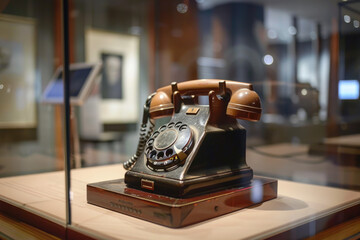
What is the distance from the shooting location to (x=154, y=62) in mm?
2031

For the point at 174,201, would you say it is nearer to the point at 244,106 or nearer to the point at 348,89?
the point at 244,106

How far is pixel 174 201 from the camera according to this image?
68cm

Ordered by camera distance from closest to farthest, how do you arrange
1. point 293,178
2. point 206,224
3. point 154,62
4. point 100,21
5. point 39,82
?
point 206,224 < point 293,178 < point 39,82 < point 154,62 < point 100,21

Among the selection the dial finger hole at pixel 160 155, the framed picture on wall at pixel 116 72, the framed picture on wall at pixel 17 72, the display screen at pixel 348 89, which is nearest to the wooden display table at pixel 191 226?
the dial finger hole at pixel 160 155

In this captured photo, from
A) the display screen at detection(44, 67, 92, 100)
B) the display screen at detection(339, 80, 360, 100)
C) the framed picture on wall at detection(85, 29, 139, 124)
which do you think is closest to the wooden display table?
the display screen at detection(339, 80, 360, 100)

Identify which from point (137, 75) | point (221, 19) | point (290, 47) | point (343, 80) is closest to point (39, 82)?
point (137, 75)

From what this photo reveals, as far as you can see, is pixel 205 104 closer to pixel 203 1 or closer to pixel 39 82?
pixel 203 1

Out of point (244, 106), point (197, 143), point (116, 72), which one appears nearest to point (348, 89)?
point (244, 106)

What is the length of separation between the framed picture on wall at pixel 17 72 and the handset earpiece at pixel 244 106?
71 cm

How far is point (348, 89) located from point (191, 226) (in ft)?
2.01

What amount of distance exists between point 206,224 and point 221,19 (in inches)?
45.9

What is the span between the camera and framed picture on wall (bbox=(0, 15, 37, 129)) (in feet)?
3.99

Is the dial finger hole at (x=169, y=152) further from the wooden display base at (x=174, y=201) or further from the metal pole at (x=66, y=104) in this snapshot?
the metal pole at (x=66, y=104)

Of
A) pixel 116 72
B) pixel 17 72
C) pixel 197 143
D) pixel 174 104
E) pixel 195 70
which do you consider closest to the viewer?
pixel 197 143
